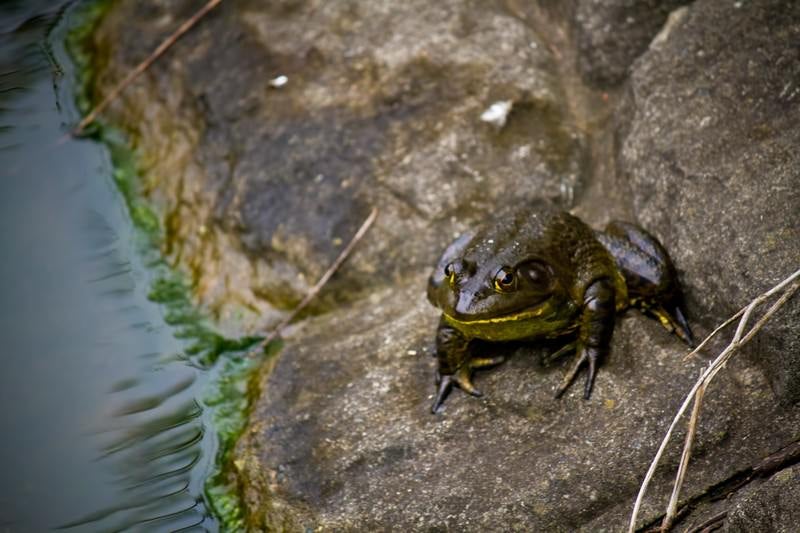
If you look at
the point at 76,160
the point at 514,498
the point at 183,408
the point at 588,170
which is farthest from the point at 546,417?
the point at 76,160

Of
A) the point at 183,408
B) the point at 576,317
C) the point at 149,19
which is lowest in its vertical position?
the point at 183,408

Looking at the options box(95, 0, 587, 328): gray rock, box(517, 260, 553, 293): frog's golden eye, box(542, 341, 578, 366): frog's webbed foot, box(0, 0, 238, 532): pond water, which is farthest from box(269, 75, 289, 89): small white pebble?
box(542, 341, 578, 366): frog's webbed foot

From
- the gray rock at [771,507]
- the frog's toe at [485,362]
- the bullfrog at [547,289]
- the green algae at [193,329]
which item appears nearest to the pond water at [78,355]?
the green algae at [193,329]

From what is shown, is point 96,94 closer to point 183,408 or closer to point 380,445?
point 183,408

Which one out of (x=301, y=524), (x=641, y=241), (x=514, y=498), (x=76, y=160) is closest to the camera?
(x=514, y=498)

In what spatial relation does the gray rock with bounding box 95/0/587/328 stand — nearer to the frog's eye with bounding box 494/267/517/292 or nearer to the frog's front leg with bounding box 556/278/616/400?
the frog's front leg with bounding box 556/278/616/400

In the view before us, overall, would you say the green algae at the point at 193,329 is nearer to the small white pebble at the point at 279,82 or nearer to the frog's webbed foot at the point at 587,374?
the small white pebble at the point at 279,82
